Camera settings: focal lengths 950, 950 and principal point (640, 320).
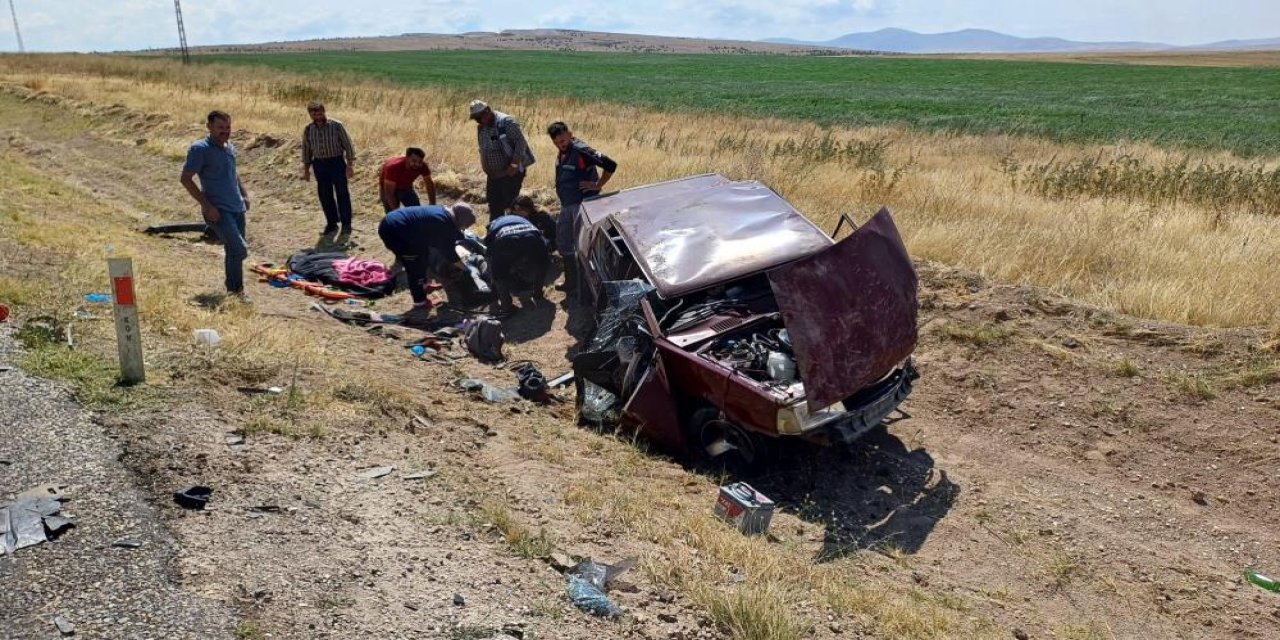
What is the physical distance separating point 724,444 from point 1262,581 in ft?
10.2

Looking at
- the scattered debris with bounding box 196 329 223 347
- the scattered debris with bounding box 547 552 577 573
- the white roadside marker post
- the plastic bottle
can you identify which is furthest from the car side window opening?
the plastic bottle

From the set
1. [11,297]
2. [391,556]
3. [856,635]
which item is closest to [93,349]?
[11,297]

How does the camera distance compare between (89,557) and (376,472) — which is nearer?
(89,557)

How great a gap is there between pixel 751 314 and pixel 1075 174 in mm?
8532

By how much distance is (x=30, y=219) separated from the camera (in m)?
11.2

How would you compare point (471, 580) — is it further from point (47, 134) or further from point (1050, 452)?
point (47, 134)

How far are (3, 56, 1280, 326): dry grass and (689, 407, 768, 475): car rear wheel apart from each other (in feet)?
13.7

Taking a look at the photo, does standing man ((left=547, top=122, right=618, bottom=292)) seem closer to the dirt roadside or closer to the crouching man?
the crouching man

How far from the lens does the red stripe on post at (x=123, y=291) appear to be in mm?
5578

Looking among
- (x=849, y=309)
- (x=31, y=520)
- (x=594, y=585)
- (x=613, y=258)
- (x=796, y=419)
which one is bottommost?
(x=594, y=585)

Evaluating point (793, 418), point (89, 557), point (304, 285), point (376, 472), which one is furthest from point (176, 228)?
point (793, 418)

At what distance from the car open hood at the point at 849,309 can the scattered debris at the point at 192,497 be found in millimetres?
3078

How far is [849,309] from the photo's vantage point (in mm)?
5672

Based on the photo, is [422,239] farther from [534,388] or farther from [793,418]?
[793,418]
